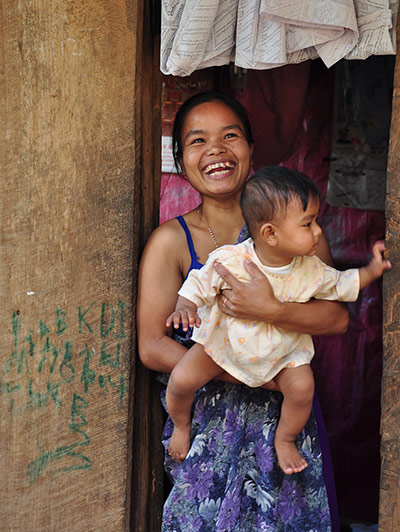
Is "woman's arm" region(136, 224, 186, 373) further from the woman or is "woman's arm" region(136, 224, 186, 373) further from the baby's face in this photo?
the baby's face

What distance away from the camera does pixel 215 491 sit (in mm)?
2299

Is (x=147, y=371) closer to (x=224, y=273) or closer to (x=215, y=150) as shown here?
(x=224, y=273)

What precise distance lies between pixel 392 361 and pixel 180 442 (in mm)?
763

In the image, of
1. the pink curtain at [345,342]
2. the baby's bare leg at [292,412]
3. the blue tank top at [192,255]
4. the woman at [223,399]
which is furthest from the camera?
the pink curtain at [345,342]

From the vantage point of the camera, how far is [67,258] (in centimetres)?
239

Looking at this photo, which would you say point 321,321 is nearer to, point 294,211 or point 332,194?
point 294,211

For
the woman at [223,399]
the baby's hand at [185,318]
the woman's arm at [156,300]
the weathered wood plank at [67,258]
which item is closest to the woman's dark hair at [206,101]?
the woman at [223,399]

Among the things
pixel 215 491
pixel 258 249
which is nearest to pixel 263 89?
pixel 258 249

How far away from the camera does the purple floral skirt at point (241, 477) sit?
2.22 meters

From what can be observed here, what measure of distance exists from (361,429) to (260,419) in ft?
4.64

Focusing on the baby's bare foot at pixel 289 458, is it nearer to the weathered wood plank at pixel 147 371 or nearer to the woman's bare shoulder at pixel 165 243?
the weathered wood plank at pixel 147 371

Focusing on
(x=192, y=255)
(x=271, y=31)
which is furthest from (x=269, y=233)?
(x=271, y=31)

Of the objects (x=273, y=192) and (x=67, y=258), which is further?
(x=67, y=258)

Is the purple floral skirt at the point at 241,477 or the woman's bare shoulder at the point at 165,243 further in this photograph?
the woman's bare shoulder at the point at 165,243
